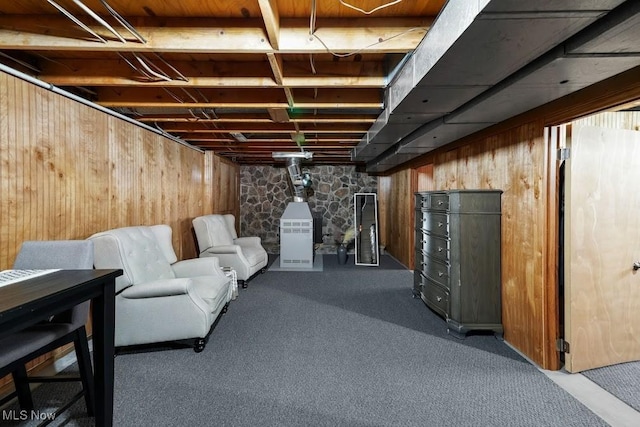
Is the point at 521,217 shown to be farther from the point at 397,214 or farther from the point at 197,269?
the point at 397,214

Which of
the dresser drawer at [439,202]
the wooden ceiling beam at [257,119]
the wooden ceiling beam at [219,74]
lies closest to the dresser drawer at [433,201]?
the dresser drawer at [439,202]

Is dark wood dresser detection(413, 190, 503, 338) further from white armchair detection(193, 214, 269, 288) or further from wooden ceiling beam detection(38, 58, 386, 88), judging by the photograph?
white armchair detection(193, 214, 269, 288)

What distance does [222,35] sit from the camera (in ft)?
5.15

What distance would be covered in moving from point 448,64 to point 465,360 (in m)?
1.99

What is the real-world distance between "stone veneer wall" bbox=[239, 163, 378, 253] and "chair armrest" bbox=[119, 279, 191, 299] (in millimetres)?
4348

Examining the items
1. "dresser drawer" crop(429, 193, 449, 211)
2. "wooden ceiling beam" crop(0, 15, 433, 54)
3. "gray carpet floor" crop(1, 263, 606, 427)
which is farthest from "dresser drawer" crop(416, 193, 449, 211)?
"wooden ceiling beam" crop(0, 15, 433, 54)

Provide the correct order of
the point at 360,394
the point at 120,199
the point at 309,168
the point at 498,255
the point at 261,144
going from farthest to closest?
the point at 309,168 → the point at 261,144 → the point at 120,199 → the point at 498,255 → the point at 360,394

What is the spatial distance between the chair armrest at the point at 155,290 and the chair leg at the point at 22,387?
68 centimetres

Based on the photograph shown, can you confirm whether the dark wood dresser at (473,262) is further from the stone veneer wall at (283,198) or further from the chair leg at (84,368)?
the stone veneer wall at (283,198)

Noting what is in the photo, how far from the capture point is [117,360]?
2.08 metres

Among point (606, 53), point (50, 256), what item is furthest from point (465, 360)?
point (50, 256)

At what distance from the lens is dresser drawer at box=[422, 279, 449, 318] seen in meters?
2.62

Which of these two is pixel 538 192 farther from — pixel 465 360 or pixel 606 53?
pixel 465 360

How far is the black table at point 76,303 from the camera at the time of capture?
100 cm
